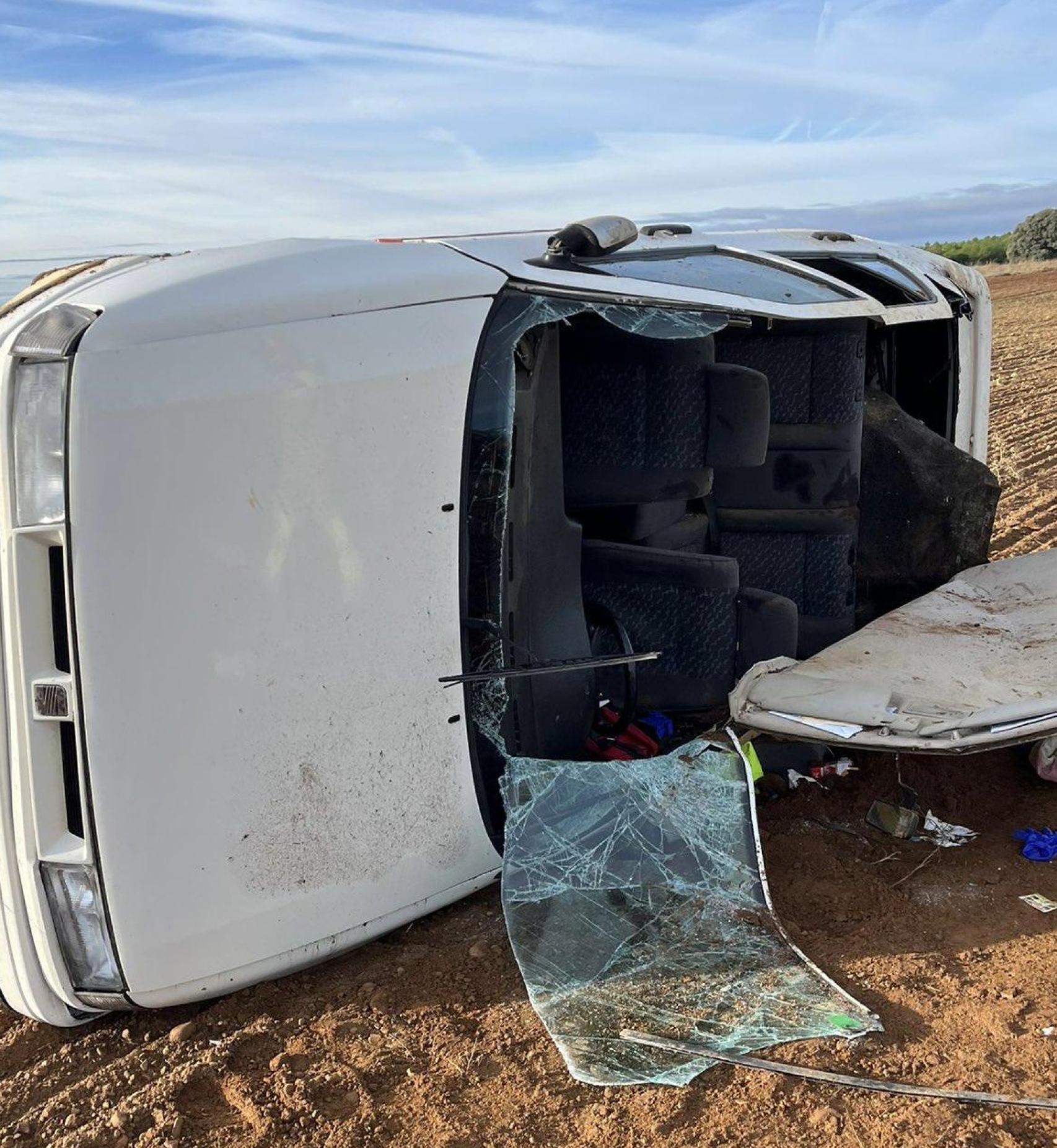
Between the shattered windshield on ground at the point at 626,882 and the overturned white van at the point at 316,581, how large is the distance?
0.02m

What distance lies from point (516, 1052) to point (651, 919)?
1.72 ft

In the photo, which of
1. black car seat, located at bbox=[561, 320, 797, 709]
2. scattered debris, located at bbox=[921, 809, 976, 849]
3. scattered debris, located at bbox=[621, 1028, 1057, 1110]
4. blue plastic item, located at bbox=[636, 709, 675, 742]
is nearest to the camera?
scattered debris, located at bbox=[621, 1028, 1057, 1110]

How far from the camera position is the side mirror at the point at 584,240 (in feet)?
9.64

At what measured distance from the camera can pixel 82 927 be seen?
2.29m

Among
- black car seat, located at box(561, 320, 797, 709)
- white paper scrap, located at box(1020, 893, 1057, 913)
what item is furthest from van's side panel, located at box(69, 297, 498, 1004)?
white paper scrap, located at box(1020, 893, 1057, 913)

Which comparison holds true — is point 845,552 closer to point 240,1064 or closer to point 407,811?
point 407,811

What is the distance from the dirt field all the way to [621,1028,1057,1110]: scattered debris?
0.02 m

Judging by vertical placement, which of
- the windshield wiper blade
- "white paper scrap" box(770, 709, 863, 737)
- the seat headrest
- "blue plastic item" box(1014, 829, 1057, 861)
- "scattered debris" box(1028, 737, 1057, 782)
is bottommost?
"blue plastic item" box(1014, 829, 1057, 861)

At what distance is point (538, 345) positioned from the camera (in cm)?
293

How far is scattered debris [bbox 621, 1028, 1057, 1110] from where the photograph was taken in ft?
6.65

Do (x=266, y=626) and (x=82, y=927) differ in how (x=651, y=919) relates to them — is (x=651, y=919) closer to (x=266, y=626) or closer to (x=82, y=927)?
(x=266, y=626)

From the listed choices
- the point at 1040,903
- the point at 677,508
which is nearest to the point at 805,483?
the point at 677,508

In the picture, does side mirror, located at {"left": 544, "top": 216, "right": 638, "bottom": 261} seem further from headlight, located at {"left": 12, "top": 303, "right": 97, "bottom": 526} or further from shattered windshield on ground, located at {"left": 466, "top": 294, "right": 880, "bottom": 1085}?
headlight, located at {"left": 12, "top": 303, "right": 97, "bottom": 526}

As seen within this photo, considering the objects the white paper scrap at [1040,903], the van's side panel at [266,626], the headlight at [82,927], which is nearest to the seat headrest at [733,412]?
the van's side panel at [266,626]
